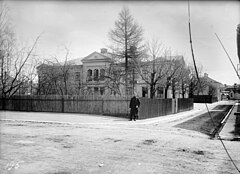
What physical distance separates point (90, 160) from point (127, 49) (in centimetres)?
2276

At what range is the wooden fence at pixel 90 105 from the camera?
20188mm

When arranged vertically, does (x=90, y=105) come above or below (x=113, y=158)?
above

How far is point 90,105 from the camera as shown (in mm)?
22141

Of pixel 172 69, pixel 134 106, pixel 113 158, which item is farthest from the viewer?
pixel 172 69

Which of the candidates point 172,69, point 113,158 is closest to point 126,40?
point 172,69

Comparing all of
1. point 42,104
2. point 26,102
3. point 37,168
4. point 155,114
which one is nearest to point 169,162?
point 37,168

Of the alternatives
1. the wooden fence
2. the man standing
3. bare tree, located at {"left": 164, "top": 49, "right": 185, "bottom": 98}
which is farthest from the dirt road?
bare tree, located at {"left": 164, "top": 49, "right": 185, "bottom": 98}

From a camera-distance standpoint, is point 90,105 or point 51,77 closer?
point 90,105

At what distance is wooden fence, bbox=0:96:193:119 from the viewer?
20.2m

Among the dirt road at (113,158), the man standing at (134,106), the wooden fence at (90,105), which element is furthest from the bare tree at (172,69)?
the dirt road at (113,158)

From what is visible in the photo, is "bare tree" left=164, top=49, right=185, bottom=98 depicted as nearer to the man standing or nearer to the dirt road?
the man standing

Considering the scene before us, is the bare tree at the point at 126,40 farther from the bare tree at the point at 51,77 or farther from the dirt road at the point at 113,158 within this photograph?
the dirt road at the point at 113,158

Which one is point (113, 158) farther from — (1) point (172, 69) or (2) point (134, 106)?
(1) point (172, 69)

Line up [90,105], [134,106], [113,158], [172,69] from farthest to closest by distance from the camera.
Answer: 1. [172,69]
2. [90,105]
3. [134,106]
4. [113,158]
